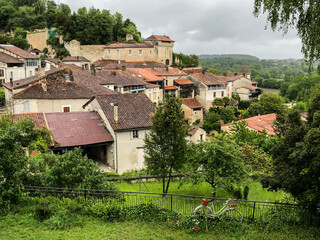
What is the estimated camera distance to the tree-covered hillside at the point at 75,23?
77.1m

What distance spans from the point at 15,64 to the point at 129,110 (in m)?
32.9

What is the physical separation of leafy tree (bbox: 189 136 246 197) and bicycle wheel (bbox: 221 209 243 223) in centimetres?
379

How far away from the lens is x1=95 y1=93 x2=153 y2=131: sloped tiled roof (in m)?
22.7

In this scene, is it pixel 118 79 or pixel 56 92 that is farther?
pixel 118 79

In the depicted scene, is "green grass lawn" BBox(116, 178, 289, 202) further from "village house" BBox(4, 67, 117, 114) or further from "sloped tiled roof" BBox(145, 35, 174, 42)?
"sloped tiled roof" BBox(145, 35, 174, 42)

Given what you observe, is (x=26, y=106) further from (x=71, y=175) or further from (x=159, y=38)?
(x=159, y=38)

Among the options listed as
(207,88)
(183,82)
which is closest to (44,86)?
(183,82)

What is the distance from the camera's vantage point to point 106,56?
73.1 meters

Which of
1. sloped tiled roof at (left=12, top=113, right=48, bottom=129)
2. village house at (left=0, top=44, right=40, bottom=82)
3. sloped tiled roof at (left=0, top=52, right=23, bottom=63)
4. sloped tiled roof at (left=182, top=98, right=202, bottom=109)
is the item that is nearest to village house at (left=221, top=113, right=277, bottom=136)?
sloped tiled roof at (left=182, top=98, right=202, bottom=109)

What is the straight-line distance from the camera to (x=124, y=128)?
22203 mm

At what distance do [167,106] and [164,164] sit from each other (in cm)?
300

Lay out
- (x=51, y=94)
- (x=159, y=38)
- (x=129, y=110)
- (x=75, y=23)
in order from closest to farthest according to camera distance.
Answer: (x=129, y=110)
(x=51, y=94)
(x=159, y=38)
(x=75, y=23)

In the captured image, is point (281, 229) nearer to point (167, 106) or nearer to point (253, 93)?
point (167, 106)

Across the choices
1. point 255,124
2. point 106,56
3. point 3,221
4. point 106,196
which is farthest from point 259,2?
point 106,56
